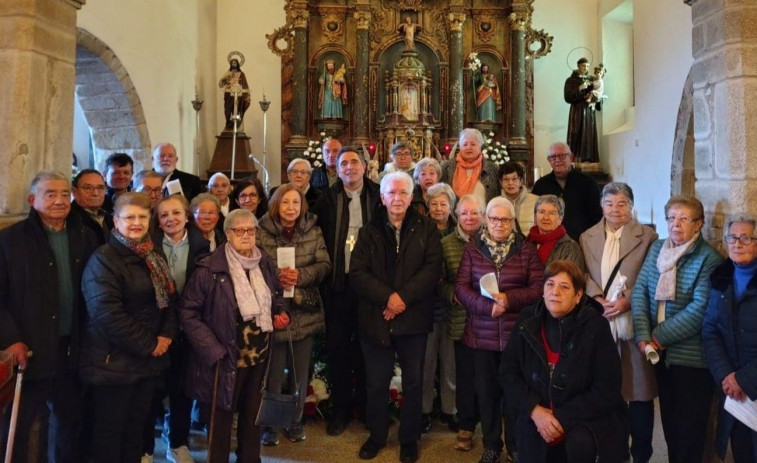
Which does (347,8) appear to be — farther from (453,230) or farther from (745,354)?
(745,354)

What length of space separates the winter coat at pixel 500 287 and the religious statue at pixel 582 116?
657 cm

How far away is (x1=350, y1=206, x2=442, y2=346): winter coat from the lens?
335cm

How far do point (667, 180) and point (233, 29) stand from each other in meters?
6.92

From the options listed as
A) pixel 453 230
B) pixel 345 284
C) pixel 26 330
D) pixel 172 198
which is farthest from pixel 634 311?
pixel 26 330

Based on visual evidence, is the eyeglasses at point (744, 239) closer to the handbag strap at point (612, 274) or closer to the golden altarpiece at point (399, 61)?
the handbag strap at point (612, 274)

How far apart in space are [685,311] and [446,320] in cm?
123

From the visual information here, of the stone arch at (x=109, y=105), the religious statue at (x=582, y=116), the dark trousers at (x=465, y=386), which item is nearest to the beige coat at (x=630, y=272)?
the dark trousers at (x=465, y=386)

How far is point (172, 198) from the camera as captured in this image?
3.19 metres

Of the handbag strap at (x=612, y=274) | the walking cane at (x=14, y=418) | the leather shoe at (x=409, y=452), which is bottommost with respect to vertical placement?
the leather shoe at (x=409, y=452)

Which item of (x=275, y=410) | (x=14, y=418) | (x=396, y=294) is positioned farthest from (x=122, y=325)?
(x=396, y=294)

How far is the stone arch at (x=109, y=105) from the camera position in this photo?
651 cm

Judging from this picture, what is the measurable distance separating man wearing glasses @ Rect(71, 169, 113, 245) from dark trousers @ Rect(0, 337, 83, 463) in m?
0.56

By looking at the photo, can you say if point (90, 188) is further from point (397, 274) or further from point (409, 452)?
point (409, 452)

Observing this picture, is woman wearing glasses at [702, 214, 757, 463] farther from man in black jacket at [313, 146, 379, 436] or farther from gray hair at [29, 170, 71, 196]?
gray hair at [29, 170, 71, 196]
